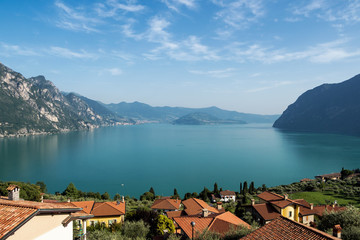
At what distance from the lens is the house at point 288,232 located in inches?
316

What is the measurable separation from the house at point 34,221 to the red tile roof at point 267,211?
18978 millimetres

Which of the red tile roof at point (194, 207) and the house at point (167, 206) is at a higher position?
the red tile roof at point (194, 207)

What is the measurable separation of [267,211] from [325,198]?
18808 millimetres

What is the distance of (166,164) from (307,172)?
3917 centimetres

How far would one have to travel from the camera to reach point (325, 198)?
36.2 meters

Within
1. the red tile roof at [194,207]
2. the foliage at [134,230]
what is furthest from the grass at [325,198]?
the foliage at [134,230]

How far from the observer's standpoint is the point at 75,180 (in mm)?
58156

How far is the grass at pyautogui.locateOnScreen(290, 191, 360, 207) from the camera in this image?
3334 centimetres

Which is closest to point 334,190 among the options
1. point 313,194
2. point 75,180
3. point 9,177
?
point 313,194

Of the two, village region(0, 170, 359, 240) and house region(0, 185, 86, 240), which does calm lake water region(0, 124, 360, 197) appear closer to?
village region(0, 170, 359, 240)

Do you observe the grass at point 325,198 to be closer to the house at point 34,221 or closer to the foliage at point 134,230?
the foliage at point 134,230

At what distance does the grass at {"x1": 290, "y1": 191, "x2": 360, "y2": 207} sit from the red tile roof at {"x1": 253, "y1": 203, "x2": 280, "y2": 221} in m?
14.2

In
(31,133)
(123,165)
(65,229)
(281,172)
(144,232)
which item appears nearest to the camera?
(65,229)

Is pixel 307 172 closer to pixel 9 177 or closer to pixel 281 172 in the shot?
pixel 281 172
